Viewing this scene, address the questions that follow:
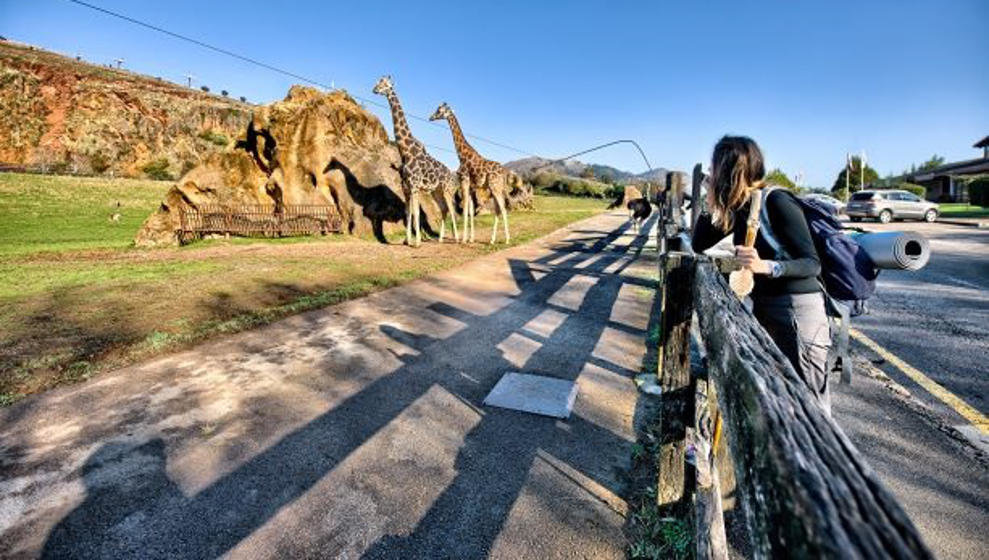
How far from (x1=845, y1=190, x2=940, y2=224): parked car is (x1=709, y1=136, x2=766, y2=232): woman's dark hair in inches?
1104

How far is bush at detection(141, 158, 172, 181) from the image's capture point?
43.2 m

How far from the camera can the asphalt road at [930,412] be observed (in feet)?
8.41

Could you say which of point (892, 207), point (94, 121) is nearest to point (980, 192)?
point (892, 207)

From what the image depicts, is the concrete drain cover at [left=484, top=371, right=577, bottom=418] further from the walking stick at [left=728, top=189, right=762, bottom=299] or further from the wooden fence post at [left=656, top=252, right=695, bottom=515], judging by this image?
the walking stick at [left=728, top=189, right=762, bottom=299]

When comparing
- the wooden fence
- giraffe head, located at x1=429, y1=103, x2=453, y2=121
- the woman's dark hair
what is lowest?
the wooden fence

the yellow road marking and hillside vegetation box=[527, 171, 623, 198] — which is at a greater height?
hillside vegetation box=[527, 171, 623, 198]

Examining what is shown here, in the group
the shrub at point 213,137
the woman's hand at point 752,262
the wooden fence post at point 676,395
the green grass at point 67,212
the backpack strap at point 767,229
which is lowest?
the wooden fence post at point 676,395

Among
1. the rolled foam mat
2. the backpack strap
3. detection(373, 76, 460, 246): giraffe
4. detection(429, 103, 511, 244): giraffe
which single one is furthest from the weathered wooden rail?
the rolled foam mat

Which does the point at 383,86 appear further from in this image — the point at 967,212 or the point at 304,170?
the point at 967,212

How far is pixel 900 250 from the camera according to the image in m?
2.29

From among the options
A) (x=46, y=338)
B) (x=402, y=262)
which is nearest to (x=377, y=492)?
(x=46, y=338)

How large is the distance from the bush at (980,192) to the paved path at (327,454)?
33745 millimetres

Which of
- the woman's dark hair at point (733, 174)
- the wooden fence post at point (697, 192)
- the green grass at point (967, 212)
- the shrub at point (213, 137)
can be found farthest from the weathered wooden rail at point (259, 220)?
the shrub at point (213, 137)

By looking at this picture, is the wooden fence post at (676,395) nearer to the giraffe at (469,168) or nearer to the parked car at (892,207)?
the giraffe at (469,168)
